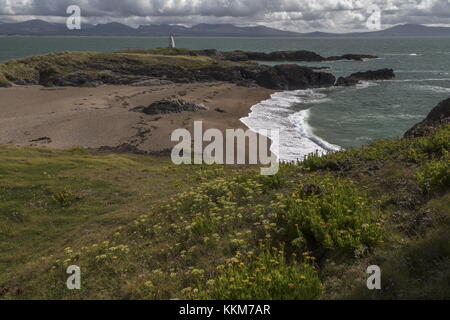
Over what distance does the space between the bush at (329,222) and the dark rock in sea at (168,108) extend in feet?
125

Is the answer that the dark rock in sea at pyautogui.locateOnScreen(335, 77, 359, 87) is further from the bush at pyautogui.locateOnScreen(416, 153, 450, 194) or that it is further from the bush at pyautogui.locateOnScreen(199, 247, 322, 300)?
the bush at pyautogui.locateOnScreen(199, 247, 322, 300)

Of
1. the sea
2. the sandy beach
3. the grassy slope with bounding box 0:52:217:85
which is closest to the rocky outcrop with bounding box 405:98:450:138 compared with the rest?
the sea

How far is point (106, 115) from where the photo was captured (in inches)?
1804

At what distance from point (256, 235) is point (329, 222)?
199 centimetres

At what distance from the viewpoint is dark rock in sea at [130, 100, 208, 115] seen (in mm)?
46719

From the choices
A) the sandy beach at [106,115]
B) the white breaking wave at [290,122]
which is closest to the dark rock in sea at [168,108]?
the sandy beach at [106,115]

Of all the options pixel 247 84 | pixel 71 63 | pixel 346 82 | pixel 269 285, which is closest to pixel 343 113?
pixel 247 84

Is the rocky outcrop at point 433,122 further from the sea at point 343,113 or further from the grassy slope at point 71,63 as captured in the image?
the grassy slope at point 71,63

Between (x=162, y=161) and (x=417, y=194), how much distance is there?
21149mm

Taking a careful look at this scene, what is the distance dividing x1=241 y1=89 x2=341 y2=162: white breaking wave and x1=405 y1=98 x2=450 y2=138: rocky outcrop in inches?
187

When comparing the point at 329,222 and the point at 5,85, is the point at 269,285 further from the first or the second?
the point at 5,85

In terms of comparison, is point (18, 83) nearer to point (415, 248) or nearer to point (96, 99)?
point (96, 99)

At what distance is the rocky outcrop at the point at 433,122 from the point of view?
1733 cm
